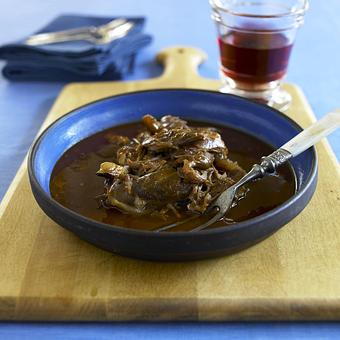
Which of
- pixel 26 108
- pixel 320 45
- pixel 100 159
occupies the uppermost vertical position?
pixel 100 159

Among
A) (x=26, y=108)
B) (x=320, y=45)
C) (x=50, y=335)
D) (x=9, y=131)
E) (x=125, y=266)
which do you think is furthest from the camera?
(x=320, y=45)

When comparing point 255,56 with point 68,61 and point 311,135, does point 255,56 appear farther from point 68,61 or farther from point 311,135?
point 68,61

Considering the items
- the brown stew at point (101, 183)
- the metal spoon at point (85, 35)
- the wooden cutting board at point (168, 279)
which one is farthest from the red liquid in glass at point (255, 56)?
the wooden cutting board at point (168, 279)

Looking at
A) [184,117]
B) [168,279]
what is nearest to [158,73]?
[184,117]

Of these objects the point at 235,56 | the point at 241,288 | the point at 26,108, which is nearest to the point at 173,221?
the point at 241,288

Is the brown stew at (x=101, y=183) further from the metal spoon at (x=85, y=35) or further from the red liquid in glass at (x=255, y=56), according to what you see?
the metal spoon at (x=85, y=35)

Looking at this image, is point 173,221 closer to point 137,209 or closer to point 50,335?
point 137,209

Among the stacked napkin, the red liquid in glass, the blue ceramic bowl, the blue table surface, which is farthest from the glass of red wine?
the stacked napkin
